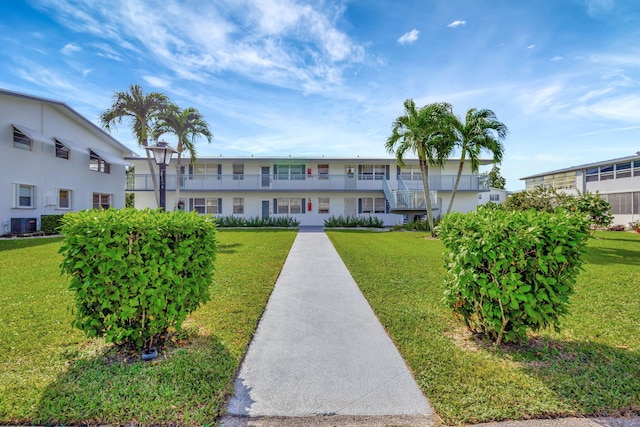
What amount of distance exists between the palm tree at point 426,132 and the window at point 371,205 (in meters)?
9.55

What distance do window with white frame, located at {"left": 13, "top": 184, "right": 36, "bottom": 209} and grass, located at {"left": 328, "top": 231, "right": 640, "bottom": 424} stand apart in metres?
18.8

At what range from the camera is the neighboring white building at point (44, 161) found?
1504 cm

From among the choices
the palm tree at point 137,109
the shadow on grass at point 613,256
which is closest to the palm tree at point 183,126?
the palm tree at point 137,109

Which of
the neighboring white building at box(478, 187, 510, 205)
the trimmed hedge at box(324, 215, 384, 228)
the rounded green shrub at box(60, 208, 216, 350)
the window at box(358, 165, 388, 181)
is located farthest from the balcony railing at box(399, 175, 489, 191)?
the rounded green shrub at box(60, 208, 216, 350)

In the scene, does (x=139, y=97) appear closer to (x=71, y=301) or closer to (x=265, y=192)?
(x=265, y=192)

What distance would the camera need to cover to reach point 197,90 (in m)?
15.5

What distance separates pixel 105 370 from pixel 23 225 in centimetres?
1801

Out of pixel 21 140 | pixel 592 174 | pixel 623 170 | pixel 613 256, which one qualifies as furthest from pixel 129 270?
pixel 592 174

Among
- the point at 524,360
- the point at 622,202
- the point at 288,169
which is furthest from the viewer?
the point at 288,169

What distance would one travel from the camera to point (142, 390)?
2775 millimetres

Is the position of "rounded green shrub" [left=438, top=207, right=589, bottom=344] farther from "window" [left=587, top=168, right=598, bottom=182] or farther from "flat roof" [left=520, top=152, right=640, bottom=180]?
"window" [left=587, top=168, right=598, bottom=182]

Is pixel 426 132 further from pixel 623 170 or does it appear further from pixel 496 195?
pixel 496 195

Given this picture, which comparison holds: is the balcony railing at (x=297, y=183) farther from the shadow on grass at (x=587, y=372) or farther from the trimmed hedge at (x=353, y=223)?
the shadow on grass at (x=587, y=372)

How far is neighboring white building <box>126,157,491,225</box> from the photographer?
25.9 m
